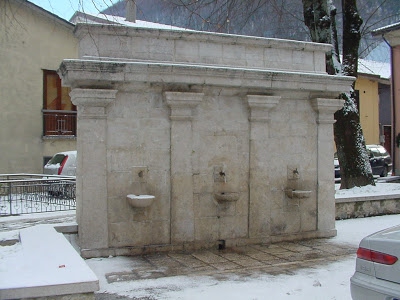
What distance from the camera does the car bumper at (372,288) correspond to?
4102 millimetres

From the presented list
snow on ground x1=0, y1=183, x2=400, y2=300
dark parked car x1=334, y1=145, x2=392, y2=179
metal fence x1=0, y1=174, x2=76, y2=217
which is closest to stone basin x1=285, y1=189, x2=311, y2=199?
snow on ground x1=0, y1=183, x2=400, y2=300

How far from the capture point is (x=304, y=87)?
864cm

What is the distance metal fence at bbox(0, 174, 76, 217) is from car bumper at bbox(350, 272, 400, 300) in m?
9.28

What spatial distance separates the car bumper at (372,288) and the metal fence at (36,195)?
30.4ft

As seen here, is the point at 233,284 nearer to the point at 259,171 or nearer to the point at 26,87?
the point at 259,171

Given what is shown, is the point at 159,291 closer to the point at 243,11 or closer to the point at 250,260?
the point at 250,260

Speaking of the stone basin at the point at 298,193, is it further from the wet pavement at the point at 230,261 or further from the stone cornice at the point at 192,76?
the stone cornice at the point at 192,76

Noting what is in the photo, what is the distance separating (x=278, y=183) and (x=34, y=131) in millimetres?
14018

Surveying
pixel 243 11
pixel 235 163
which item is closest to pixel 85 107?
pixel 235 163

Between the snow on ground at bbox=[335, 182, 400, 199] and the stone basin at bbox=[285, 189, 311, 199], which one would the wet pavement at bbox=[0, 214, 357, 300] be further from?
the snow on ground at bbox=[335, 182, 400, 199]

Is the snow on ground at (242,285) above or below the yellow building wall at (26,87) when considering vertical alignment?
below

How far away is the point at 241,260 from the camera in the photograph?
24.3ft

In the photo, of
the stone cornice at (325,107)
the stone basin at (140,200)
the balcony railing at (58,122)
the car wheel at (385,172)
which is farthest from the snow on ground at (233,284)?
the car wheel at (385,172)

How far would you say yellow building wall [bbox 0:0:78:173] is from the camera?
19.3m
